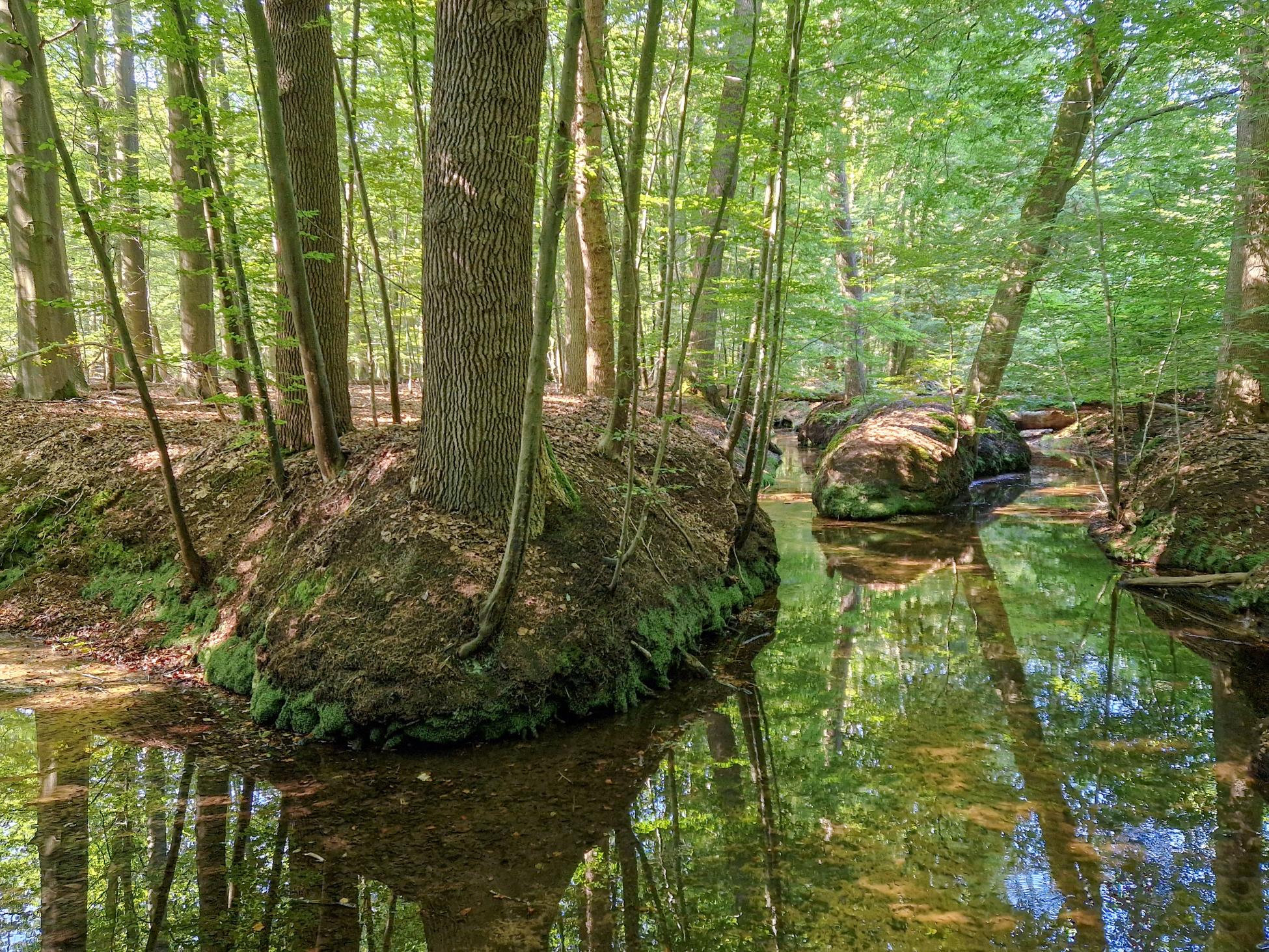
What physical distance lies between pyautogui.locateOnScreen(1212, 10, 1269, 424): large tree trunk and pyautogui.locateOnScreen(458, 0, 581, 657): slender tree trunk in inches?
295

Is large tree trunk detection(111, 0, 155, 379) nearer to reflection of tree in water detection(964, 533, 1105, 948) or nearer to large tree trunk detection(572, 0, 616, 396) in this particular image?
large tree trunk detection(572, 0, 616, 396)

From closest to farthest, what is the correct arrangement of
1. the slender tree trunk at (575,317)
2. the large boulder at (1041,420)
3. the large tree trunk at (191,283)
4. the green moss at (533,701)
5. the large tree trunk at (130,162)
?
the green moss at (533,701) < the large tree trunk at (191,283) < the large tree trunk at (130,162) < the slender tree trunk at (575,317) < the large boulder at (1041,420)

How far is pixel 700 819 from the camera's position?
11.4ft

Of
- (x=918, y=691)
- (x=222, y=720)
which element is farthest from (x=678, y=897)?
(x=222, y=720)

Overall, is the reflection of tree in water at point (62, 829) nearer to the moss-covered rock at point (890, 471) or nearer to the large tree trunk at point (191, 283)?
the large tree trunk at point (191, 283)

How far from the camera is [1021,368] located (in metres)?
11.7

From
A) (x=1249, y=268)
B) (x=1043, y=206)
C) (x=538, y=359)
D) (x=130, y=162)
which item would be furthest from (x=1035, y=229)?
(x=130, y=162)

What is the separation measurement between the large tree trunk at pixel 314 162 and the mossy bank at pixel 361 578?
785 mm

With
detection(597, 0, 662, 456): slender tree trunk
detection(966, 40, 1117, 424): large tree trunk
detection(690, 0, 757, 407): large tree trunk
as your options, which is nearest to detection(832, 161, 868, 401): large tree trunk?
detection(690, 0, 757, 407): large tree trunk

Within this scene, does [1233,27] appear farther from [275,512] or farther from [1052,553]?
[275,512]

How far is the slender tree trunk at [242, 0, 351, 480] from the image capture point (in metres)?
4.47

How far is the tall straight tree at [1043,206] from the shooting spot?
784 cm

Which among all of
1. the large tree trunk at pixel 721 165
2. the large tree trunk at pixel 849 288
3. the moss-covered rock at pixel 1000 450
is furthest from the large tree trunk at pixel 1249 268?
the large tree trunk at pixel 849 288

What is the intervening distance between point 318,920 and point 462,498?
105 inches
